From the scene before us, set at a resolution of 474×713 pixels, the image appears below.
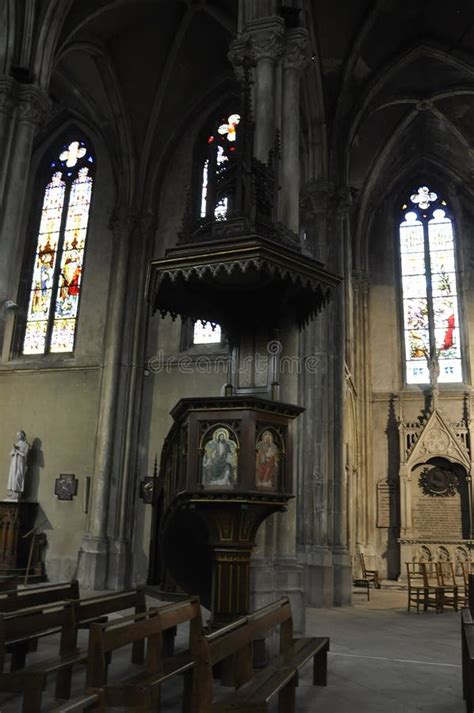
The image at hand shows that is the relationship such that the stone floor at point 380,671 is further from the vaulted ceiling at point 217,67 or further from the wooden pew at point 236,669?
the vaulted ceiling at point 217,67

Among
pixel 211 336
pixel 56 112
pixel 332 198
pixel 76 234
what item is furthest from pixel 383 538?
pixel 56 112

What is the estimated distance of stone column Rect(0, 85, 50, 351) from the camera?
33.5 ft

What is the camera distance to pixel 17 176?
416 inches

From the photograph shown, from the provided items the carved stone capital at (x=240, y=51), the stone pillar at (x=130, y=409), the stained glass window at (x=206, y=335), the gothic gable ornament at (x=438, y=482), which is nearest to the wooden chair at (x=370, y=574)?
the gothic gable ornament at (x=438, y=482)

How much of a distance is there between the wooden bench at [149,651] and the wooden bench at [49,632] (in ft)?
1.38

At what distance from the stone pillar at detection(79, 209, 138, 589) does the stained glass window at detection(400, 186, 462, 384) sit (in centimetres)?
904

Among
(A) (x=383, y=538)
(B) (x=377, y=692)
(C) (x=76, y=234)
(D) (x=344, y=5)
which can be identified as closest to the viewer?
(B) (x=377, y=692)

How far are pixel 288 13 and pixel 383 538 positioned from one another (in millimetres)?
13853

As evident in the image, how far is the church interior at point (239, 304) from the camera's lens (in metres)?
7.04

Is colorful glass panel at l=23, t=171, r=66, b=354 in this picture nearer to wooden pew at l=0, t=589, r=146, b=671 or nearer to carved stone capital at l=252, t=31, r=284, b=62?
carved stone capital at l=252, t=31, r=284, b=62

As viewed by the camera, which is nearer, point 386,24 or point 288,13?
point 288,13

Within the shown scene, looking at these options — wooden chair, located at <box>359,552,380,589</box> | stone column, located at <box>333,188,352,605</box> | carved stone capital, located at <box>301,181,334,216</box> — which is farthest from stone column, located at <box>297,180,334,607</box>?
wooden chair, located at <box>359,552,380,589</box>

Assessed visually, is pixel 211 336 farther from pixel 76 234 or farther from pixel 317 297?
pixel 317 297

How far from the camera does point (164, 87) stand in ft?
52.9
